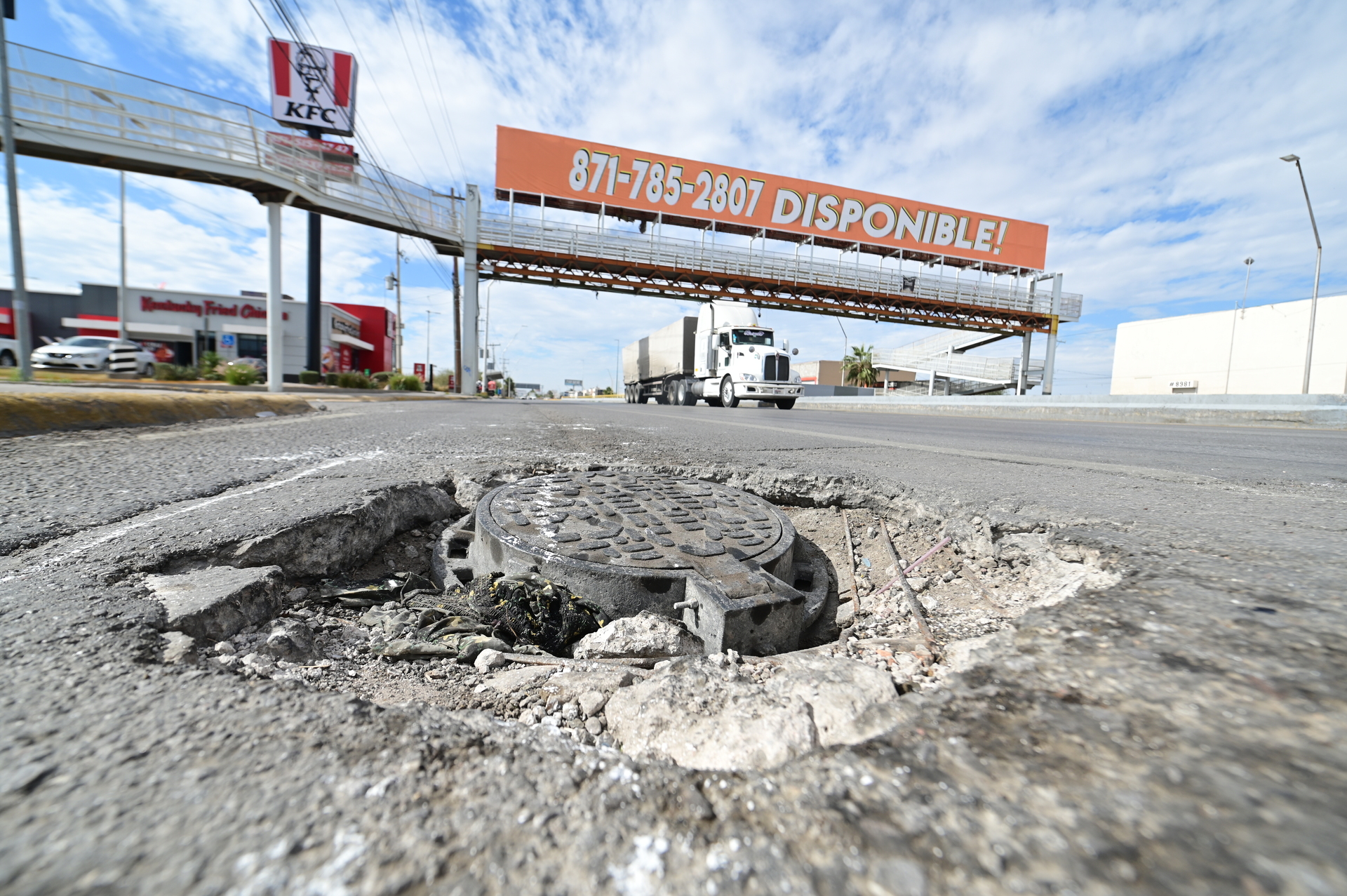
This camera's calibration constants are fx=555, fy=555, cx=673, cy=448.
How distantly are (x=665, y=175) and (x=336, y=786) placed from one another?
28.3m

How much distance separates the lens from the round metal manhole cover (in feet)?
5.94

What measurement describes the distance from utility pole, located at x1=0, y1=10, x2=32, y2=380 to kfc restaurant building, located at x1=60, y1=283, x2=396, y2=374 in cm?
2336

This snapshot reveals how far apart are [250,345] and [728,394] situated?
110ft

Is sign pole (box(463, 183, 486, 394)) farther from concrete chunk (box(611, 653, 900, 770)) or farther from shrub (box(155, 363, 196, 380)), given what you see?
concrete chunk (box(611, 653, 900, 770))

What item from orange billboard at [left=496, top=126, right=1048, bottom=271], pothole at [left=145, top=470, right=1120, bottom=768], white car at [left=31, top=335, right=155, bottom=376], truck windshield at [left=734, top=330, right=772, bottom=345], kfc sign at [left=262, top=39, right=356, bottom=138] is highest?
kfc sign at [left=262, top=39, right=356, bottom=138]

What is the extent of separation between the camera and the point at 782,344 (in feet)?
61.9

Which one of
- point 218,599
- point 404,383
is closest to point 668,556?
point 218,599

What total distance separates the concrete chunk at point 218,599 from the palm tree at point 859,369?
5260 cm

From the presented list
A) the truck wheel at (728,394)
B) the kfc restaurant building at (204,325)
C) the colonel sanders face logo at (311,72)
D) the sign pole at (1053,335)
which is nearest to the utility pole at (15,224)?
the truck wheel at (728,394)

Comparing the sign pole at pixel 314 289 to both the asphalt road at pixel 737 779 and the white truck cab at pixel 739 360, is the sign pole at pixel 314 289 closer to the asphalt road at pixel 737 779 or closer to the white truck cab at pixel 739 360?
the white truck cab at pixel 739 360

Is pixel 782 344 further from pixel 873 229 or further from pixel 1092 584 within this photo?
pixel 1092 584

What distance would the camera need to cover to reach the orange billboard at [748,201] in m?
24.3

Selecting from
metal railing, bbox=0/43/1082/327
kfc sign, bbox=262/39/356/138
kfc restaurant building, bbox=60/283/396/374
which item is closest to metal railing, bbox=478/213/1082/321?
metal railing, bbox=0/43/1082/327

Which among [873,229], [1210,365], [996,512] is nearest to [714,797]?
[996,512]
